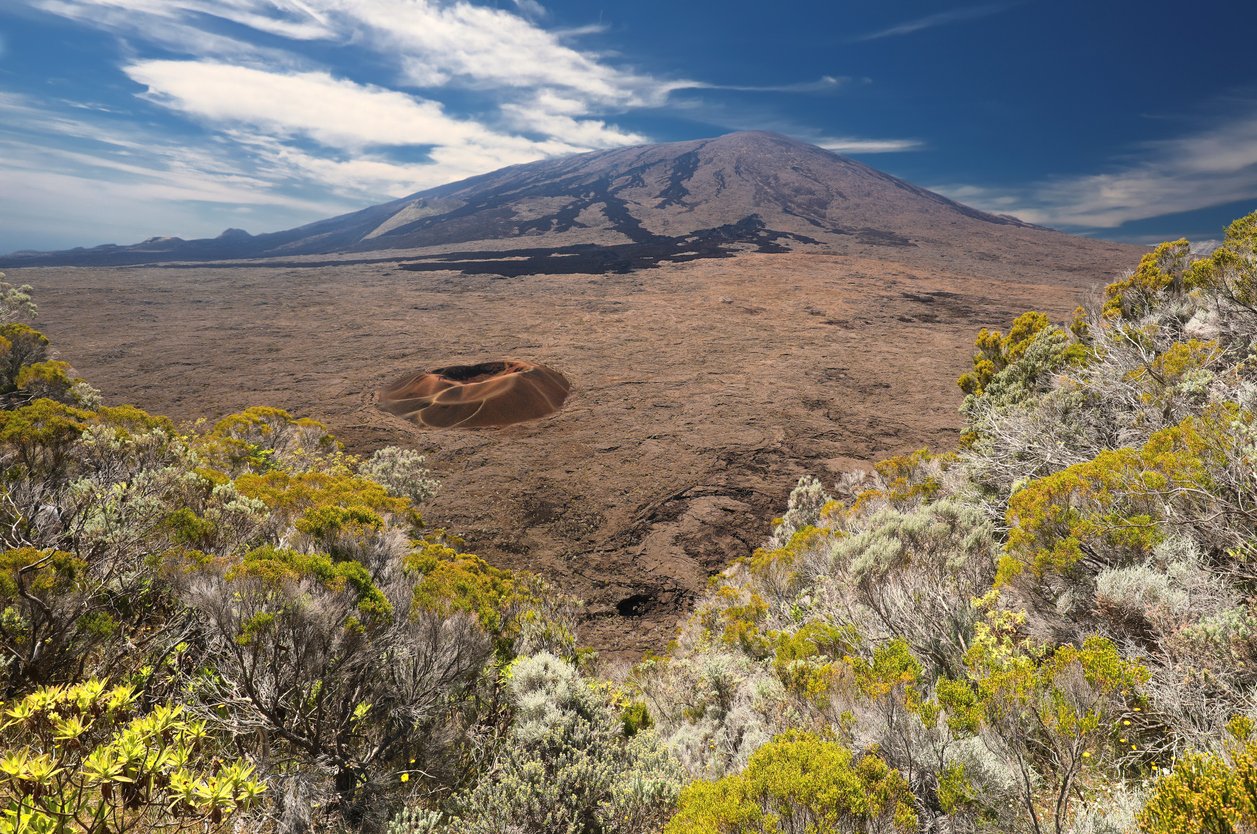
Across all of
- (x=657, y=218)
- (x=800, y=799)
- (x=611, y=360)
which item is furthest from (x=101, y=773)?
(x=657, y=218)

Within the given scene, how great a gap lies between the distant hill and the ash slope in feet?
0.99

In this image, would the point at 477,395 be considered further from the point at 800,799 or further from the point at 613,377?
the point at 800,799

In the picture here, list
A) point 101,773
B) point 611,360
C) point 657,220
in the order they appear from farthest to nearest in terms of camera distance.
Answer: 1. point 657,220
2. point 611,360
3. point 101,773

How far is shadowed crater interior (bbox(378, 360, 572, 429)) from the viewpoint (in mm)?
15578

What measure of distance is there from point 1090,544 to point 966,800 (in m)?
2.18

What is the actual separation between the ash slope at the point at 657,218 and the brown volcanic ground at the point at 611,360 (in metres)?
1.57

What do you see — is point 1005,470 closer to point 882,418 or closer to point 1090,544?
point 1090,544

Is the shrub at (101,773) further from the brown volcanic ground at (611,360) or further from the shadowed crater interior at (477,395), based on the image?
the shadowed crater interior at (477,395)

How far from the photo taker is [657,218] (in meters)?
75.0

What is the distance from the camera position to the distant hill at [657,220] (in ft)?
196

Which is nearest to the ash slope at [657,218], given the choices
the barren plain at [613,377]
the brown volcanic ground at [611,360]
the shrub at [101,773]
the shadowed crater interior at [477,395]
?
the brown volcanic ground at [611,360]

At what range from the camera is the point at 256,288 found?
4291 centimetres

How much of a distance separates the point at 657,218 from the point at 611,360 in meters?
59.8

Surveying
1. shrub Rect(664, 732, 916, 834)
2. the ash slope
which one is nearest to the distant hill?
the ash slope
